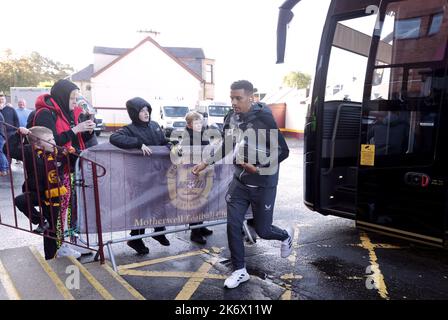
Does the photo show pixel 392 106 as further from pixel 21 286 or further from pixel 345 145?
pixel 21 286

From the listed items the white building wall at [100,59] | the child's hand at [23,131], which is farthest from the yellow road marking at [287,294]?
the white building wall at [100,59]

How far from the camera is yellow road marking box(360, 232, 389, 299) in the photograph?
360 centimetres

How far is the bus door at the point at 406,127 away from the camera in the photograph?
369cm

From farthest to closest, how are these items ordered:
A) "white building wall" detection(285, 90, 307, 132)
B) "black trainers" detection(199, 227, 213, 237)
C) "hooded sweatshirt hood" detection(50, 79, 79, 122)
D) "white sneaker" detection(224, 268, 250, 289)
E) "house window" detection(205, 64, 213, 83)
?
"house window" detection(205, 64, 213, 83) < "white building wall" detection(285, 90, 307, 132) < "black trainers" detection(199, 227, 213, 237) < "hooded sweatshirt hood" detection(50, 79, 79, 122) < "white sneaker" detection(224, 268, 250, 289)

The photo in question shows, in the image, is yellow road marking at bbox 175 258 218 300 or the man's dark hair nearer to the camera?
yellow road marking at bbox 175 258 218 300

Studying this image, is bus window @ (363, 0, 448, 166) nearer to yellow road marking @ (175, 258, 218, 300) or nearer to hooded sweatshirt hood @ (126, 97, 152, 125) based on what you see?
yellow road marking @ (175, 258, 218, 300)

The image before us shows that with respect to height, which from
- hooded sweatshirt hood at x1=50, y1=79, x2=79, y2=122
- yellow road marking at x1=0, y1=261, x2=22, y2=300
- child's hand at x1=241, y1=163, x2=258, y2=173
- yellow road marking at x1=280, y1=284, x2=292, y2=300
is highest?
hooded sweatshirt hood at x1=50, y1=79, x2=79, y2=122

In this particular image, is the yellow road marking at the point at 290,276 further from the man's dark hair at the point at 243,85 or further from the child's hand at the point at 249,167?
the man's dark hair at the point at 243,85

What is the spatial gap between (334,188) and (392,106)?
1.51 m

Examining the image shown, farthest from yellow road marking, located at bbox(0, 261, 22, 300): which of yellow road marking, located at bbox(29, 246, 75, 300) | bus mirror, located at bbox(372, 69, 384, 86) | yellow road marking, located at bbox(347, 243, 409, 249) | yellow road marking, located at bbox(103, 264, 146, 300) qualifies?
bus mirror, located at bbox(372, 69, 384, 86)

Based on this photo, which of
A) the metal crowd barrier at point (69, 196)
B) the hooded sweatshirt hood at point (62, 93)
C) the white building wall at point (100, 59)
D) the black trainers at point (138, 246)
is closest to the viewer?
the metal crowd barrier at point (69, 196)

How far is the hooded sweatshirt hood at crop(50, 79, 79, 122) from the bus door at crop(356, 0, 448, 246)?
325cm

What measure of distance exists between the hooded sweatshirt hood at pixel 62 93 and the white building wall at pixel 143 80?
26518 mm
